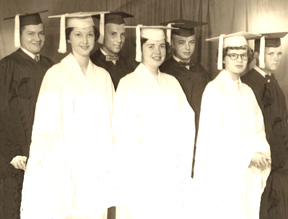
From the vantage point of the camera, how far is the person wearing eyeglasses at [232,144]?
3.77m

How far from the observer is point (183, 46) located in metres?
3.90

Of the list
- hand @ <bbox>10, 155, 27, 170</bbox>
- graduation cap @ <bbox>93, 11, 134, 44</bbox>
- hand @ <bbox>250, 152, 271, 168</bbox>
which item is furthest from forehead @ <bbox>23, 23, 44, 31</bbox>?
hand @ <bbox>250, 152, 271, 168</bbox>

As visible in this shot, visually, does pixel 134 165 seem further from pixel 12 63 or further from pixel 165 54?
pixel 12 63

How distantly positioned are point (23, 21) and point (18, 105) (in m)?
0.60

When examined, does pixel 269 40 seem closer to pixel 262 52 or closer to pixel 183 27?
pixel 262 52

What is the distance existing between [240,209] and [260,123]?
2.12 ft

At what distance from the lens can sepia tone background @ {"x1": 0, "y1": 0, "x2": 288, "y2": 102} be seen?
391cm

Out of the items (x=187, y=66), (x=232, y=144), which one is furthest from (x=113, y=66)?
(x=232, y=144)

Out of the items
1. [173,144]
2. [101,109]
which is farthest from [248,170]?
[101,109]

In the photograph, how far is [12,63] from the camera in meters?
3.70

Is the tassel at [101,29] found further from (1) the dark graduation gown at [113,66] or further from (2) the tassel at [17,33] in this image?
(2) the tassel at [17,33]

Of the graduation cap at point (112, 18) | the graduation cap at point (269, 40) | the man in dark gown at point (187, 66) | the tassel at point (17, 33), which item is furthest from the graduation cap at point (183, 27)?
the tassel at point (17, 33)

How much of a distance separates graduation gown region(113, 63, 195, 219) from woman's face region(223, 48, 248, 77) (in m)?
0.46

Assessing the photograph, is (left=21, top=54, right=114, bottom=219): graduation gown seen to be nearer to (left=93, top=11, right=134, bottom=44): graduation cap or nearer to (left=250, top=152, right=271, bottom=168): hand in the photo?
(left=93, top=11, right=134, bottom=44): graduation cap
